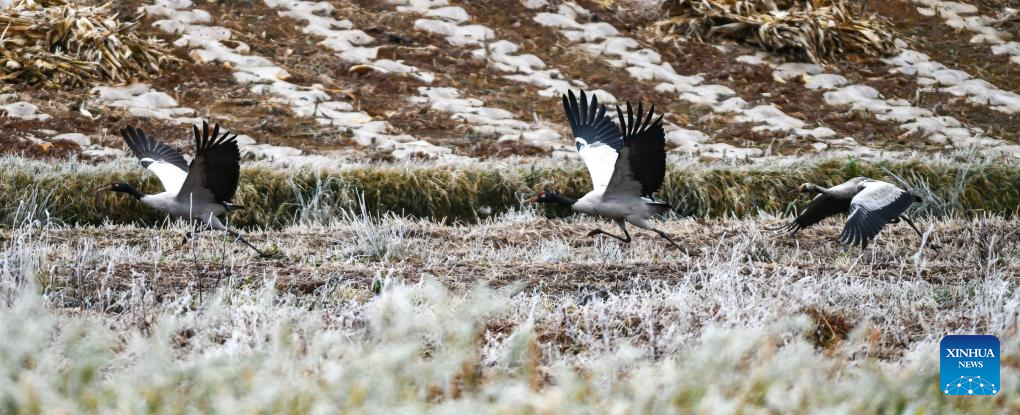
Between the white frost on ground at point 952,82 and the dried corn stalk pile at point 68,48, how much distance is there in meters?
8.35

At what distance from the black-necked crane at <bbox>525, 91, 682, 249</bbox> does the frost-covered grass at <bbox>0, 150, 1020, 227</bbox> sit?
96 centimetres

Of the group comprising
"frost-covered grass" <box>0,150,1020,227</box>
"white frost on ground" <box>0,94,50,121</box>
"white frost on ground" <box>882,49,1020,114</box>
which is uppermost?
"frost-covered grass" <box>0,150,1020,227</box>

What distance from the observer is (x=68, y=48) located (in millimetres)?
11367

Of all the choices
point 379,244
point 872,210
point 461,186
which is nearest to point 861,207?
point 872,210

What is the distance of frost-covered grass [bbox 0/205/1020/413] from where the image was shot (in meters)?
2.70

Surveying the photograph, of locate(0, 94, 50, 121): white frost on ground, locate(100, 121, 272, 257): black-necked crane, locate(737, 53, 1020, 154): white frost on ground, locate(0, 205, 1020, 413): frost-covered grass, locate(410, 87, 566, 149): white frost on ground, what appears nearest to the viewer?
locate(0, 205, 1020, 413): frost-covered grass

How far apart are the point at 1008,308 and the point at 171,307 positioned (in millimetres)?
2925

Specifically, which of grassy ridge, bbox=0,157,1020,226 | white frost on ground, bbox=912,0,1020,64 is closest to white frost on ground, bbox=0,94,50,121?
grassy ridge, bbox=0,157,1020,226

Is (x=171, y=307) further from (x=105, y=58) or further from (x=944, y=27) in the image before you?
(x=944, y=27)

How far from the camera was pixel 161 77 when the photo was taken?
11367 mm

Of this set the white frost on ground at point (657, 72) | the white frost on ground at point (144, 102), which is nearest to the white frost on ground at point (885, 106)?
the white frost on ground at point (657, 72)

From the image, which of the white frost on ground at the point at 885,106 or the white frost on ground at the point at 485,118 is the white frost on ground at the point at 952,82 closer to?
the white frost on ground at the point at 885,106

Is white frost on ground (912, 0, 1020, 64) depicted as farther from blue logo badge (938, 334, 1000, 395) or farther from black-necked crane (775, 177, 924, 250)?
blue logo badge (938, 334, 1000, 395)

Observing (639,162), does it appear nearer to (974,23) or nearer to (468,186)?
(468,186)
